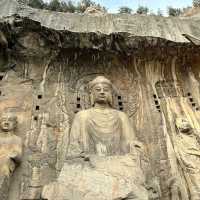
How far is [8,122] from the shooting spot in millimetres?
6223

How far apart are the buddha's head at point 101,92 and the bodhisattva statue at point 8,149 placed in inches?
53.9

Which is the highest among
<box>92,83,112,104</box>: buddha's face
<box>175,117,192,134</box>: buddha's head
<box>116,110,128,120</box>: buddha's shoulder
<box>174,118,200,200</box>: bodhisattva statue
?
<box>92,83,112,104</box>: buddha's face

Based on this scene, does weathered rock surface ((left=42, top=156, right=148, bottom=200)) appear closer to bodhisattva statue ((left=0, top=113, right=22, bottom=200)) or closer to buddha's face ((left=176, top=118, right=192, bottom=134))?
bodhisattva statue ((left=0, top=113, right=22, bottom=200))

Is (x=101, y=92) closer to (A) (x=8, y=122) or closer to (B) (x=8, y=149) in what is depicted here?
(A) (x=8, y=122)

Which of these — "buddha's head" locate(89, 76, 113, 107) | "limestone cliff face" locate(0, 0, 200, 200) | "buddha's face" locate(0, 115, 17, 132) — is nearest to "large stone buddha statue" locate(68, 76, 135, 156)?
"buddha's head" locate(89, 76, 113, 107)

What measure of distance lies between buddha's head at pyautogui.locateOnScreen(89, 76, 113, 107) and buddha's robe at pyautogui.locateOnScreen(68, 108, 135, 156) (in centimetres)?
20

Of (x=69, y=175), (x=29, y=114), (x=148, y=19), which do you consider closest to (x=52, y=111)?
(x=29, y=114)

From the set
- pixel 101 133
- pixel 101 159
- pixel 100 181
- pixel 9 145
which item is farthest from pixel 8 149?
pixel 100 181

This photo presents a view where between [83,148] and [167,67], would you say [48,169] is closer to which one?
[83,148]

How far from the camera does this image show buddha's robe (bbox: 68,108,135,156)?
5.75 meters

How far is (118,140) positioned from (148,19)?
113 inches

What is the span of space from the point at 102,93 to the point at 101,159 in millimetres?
1692

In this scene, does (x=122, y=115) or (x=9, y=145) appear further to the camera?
(x=122, y=115)

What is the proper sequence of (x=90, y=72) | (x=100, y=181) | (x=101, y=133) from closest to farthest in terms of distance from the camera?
(x=100, y=181)
(x=101, y=133)
(x=90, y=72)
